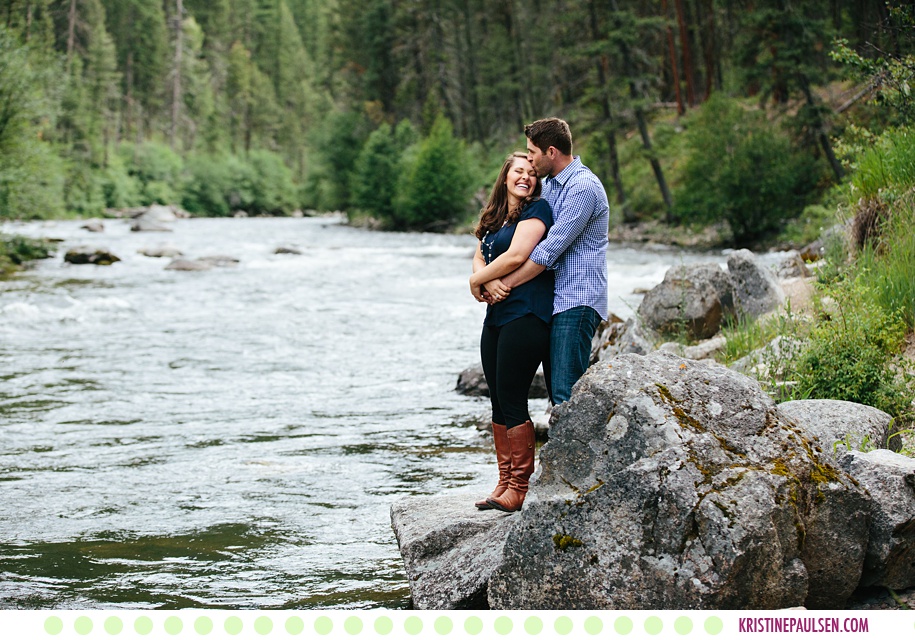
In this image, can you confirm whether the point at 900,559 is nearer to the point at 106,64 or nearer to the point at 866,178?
the point at 866,178

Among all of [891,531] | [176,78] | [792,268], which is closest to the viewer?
[891,531]

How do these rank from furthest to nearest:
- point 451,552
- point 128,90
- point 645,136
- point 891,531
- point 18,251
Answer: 1. point 128,90
2. point 645,136
3. point 18,251
4. point 451,552
5. point 891,531

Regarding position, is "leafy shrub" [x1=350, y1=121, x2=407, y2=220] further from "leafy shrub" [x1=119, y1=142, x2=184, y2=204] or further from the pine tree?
"leafy shrub" [x1=119, y1=142, x2=184, y2=204]

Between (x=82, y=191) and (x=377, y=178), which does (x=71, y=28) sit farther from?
(x=377, y=178)

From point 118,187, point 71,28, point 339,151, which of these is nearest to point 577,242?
point 339,151

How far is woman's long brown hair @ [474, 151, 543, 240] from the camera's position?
4.96 metres

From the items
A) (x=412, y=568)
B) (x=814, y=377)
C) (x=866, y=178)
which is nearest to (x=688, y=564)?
(x=412, y=568)

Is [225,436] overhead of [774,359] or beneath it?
beneath

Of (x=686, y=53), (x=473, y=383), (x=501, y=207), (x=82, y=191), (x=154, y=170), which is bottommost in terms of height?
(x=473, y=383)

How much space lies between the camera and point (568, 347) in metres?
4.76

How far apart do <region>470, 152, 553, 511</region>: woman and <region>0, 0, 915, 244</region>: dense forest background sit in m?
6.12

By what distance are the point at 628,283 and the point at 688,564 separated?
18.1 metres

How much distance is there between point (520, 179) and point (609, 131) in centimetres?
3414

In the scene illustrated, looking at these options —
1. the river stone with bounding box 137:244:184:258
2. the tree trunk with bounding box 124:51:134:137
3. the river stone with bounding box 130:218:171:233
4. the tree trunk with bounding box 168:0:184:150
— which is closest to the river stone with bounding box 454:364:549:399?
the river stone with bounding box 137:244:184:258
